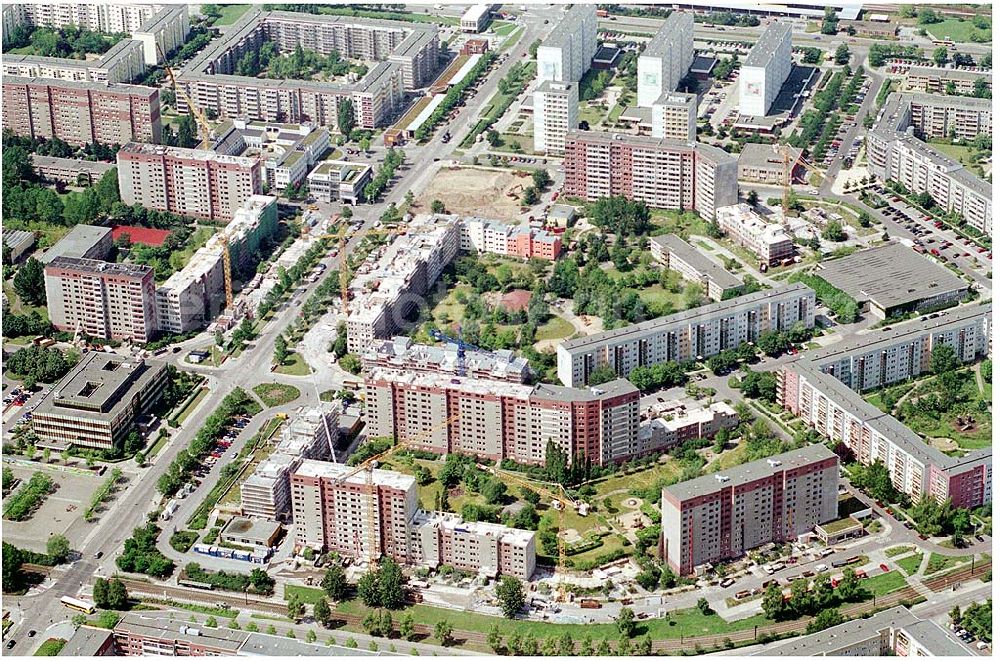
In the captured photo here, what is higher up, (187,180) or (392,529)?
(187,180)

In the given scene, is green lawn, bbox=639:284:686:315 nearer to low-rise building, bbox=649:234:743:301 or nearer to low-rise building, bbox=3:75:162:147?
low-rise building, bbox=649:234:743:301

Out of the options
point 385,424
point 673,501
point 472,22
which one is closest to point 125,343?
point 385,424

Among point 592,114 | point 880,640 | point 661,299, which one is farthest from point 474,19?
point 880,640

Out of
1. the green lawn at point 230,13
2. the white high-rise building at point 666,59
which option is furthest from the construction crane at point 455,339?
the green lawn at point 230,13

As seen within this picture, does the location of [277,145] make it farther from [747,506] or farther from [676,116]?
[747,506]

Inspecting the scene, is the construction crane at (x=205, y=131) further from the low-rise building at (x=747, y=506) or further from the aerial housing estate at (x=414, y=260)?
the low-rise building at (x=747, y=506)

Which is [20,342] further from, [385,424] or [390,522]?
[390,522]
